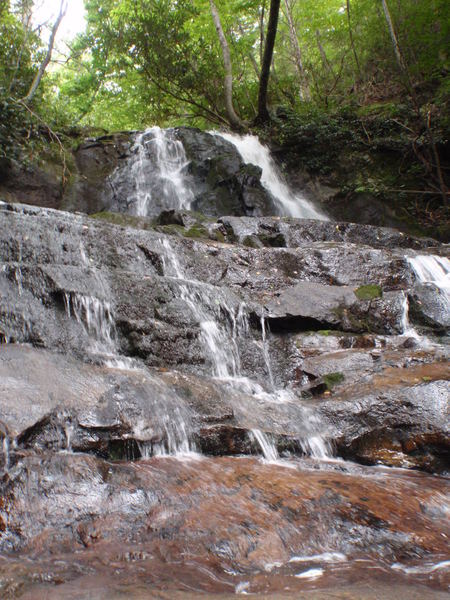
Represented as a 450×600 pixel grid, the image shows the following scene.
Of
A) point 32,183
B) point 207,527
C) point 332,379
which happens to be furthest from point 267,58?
point 207,527

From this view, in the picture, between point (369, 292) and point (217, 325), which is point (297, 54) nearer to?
point (369, 292)

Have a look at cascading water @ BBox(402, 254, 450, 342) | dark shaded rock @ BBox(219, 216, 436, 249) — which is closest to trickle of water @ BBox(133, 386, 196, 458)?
cascading water @ BBox(402, 254, 450, 342)

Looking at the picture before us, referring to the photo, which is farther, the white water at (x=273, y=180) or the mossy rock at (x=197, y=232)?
the white water at (x=273, y=180)

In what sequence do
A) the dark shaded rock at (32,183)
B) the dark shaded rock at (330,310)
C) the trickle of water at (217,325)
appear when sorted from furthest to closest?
the dark shaded rock at (32,183) → the dark shaded rock at (330,310) → the trickle of water at (217,325)

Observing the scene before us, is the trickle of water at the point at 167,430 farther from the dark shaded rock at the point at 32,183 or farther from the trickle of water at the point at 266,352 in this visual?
the dark shaded rock at the point at 32,183

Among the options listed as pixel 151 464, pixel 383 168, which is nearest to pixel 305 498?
pixel 151 464

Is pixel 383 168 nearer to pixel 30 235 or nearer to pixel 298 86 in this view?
pixel 298 86

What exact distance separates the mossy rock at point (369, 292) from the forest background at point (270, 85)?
5.49 metres

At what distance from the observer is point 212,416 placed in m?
3.73

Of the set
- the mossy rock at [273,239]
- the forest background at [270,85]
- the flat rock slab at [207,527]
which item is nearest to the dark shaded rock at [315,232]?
the mossy rock at [273,239]

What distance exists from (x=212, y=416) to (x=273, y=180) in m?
11.1

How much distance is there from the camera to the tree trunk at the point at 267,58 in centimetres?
1004

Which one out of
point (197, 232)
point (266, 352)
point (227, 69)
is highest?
point (227, 69)

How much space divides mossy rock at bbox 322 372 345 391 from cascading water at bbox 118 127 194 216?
25.3 feet
